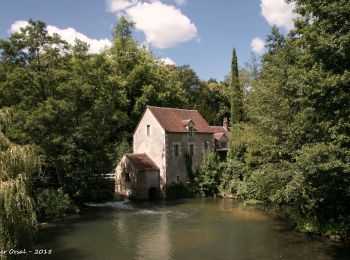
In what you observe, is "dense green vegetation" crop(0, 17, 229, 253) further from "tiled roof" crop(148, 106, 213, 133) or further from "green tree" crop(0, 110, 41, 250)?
"green tree" crop(0, 110, 41, 250)

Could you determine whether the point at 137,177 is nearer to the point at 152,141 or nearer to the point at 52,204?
the point at 152,141

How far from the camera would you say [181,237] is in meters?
21.3

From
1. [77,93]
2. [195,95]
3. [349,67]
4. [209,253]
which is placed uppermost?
[195,95]

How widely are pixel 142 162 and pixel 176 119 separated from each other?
5.99 metres

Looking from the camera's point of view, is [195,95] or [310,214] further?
[195,95]

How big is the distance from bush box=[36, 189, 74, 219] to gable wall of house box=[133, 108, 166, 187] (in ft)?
38.3

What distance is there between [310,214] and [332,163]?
24.4 ft

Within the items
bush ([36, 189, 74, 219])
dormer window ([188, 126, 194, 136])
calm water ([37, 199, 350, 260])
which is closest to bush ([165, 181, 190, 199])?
dormer window ([188, 126, 194, 136])

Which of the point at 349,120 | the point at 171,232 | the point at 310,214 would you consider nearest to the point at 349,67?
the point at 349,120

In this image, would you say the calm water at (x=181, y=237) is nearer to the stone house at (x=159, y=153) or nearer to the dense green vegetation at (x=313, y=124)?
the dense green vegetation at (x=313, y=124)

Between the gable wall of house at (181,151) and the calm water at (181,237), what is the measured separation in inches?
341

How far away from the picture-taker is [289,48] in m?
21.5

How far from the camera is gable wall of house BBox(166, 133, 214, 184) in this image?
3828 cm

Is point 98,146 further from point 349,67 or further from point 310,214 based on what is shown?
point 349,67
